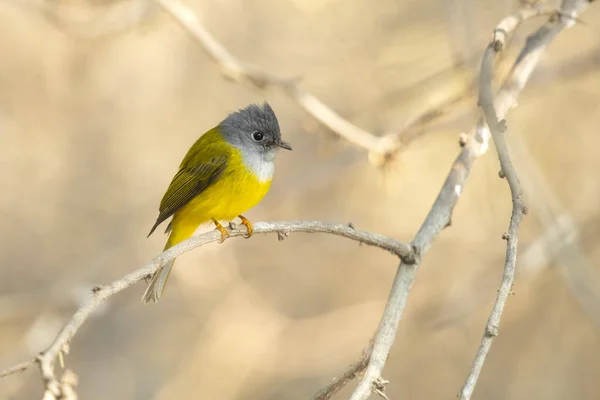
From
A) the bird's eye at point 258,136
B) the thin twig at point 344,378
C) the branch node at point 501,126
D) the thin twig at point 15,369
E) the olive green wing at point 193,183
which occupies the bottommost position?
the thin twig at point 15,369

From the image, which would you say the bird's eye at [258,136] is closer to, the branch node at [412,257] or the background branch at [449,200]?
the background branch at [449,200]

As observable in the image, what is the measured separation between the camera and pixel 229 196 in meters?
4.27

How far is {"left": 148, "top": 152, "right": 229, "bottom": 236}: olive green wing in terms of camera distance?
4410 millimetres

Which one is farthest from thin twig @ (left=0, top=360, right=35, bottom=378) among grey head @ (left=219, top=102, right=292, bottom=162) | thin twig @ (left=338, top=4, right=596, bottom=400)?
grey head @ (left=219, top=102, right=292, bottom=162)

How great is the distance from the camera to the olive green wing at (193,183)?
174 inches

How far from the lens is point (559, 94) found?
7.18 m

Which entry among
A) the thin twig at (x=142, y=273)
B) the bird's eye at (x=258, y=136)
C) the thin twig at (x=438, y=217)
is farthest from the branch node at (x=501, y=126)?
the bird's eye at (x=258, y=136)

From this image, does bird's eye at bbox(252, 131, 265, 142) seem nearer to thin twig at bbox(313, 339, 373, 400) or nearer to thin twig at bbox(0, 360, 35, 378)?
thin twig at bbox(313, 339, 373, 400)

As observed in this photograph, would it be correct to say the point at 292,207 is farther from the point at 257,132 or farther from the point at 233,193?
the point at 233,193

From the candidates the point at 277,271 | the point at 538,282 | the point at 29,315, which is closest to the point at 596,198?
the point at 538,282

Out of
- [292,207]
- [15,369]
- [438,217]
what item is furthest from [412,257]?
[292,207]

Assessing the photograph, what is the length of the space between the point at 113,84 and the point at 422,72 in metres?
3.62

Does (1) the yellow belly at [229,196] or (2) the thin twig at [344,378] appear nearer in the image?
(2) the thin twig at [344,378]

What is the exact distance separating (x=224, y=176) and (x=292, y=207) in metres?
3.41
